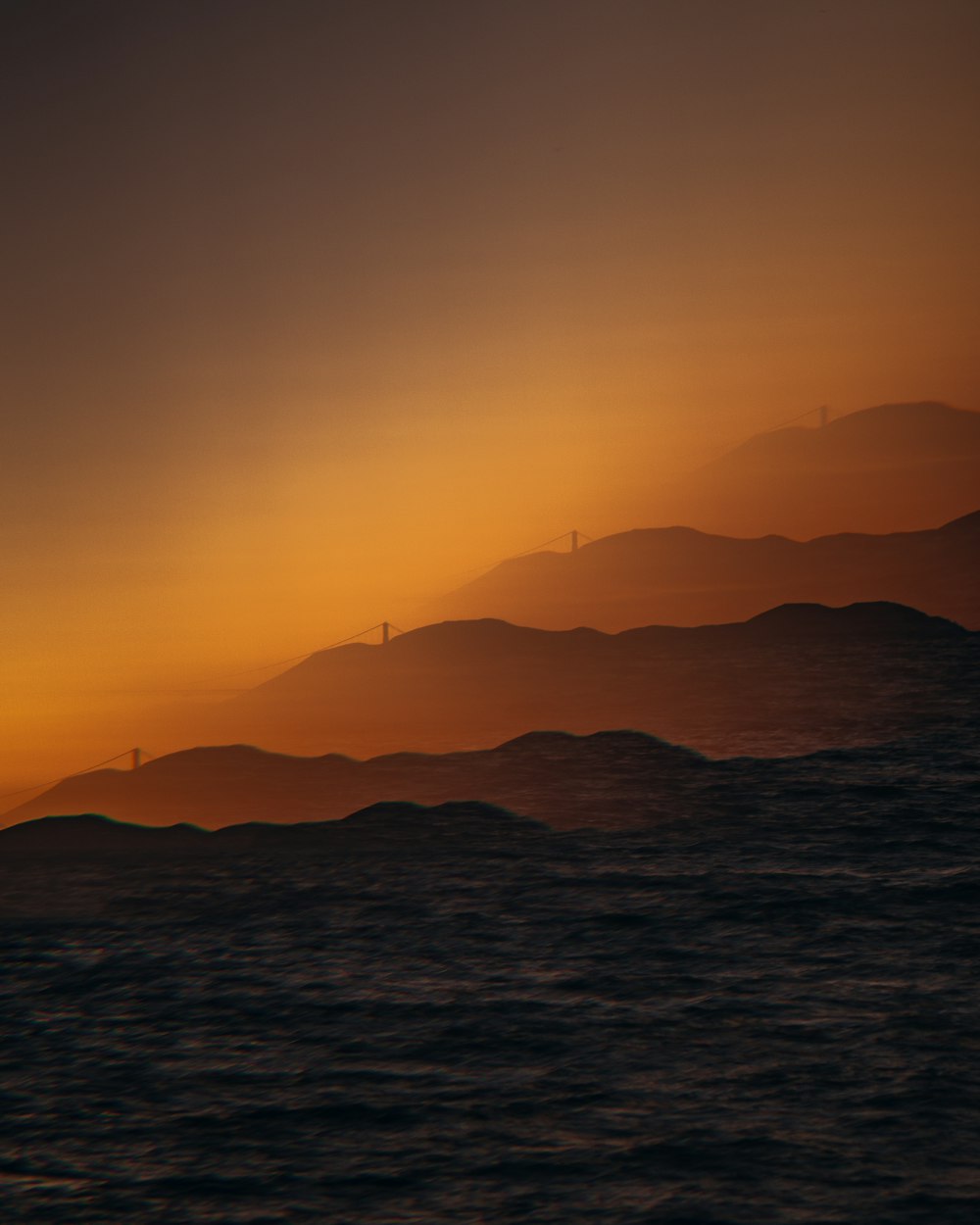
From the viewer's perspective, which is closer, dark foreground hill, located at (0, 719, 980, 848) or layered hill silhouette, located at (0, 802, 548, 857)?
dark foreground hill, located at (0, 719, 980, 848)

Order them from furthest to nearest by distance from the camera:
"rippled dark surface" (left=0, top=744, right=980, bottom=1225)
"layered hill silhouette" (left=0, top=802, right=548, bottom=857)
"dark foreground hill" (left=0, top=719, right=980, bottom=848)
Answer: "layered hill silhouette" (left=0, top=802, right=548, bottom=857), "dark foreground hill" (left=0, top=719, right=980, bottom=848), "rippled dark surface" (left=0, top=744, right=980, bottom=1225)

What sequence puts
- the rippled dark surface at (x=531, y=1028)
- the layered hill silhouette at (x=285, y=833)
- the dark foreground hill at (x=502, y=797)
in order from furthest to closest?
the layered hill silhouette at (x=285, y=833), the dark foreground hill at (x=502, y=797), the rippled dark surface at (x=531, y=1028)

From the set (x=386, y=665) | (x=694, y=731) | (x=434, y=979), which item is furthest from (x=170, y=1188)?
(x=386, y=665)

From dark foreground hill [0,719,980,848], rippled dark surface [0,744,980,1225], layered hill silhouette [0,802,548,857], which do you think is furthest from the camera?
layered hill silhouette [0,802,548,857]

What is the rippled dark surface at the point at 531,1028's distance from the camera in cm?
408

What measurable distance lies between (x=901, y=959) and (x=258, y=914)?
4.02 m

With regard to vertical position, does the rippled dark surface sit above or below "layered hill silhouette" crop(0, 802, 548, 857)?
below

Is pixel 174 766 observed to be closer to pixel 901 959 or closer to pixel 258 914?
pixel 258 914

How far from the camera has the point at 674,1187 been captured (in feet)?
13.0

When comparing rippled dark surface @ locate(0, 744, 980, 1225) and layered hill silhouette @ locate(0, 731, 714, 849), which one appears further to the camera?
layered hill silhouette @ locate(0, 731, 714, 849)

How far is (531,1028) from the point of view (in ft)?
18.1

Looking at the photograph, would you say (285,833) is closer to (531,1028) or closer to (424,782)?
(424,782)

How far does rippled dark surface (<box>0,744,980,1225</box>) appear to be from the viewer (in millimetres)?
4082

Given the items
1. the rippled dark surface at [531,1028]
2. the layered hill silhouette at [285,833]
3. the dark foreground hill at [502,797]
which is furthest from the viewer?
the layered hill silhouette at [285,833]
